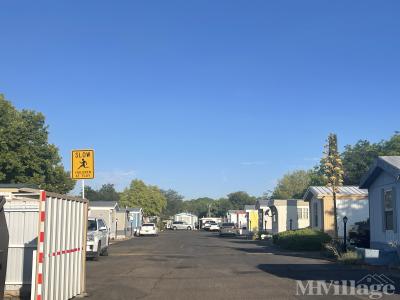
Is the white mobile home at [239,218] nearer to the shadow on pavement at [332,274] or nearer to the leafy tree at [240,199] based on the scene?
the leafy tree at [240,199]

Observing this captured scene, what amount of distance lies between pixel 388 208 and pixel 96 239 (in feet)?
40.1

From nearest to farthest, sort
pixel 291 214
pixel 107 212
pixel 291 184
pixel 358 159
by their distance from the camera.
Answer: pixel 107 212 < pixel 291 214 < pixel 358 159 < pixel 291 184

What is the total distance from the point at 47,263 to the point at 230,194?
524 ft

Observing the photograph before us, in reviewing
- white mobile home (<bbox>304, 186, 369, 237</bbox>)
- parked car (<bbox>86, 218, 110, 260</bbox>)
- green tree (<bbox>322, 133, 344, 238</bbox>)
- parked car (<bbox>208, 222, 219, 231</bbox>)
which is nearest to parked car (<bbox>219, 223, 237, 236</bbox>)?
green tree (<bbox>322, 133, 344, 238</bbox>)

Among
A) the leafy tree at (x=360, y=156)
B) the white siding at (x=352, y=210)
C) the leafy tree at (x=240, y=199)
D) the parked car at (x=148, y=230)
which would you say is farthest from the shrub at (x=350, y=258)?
the leafy tree at (x=240, y=199)

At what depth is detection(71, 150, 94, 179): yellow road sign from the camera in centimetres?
1300

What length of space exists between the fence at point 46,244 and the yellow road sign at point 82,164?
0.83m

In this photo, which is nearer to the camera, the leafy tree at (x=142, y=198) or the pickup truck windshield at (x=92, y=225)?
the pickup truck windshield at (x=92, y=225)

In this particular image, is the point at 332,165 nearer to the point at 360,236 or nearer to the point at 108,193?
the point at 360,236

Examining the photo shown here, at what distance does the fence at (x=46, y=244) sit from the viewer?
31.1ft

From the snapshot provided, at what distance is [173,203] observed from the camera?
151m

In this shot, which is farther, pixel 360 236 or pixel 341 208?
pixel 341 208

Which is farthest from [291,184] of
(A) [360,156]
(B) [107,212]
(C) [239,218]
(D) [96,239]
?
(D) [96,239]

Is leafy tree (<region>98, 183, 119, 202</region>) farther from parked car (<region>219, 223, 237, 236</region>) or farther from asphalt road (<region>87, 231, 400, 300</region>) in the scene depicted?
asphalt road (<region>87, 231, 400, 300</region>)
